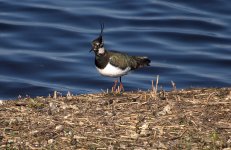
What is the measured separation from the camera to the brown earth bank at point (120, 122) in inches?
385

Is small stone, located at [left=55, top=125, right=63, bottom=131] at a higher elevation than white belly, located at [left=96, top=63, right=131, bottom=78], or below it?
below

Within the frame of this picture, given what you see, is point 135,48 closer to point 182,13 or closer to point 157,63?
point 157,63

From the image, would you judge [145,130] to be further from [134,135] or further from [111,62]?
[111,62]

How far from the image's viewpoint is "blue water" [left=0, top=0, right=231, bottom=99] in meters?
23.2

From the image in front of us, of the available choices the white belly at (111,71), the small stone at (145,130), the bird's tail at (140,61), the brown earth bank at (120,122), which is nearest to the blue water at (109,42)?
the bird's tail at (140,61)

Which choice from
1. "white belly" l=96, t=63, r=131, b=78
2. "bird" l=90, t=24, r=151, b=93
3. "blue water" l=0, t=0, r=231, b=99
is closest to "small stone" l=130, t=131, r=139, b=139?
"bird" l=90, t=24, r=151, b=93

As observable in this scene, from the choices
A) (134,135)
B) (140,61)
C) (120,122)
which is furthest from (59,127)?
(140,61)

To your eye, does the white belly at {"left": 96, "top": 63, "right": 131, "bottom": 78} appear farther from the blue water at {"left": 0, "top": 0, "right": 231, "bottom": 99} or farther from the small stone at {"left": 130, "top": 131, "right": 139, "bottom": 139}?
the blue water at {"left": 0, "top": 0, "right": 231, "bottom": 99}

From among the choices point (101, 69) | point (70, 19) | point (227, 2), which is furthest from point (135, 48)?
point (101, 69)

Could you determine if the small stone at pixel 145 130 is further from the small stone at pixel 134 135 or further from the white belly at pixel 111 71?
the white belly at pixel 111 71

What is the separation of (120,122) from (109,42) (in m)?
15.3

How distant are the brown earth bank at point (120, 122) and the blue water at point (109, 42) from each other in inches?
398

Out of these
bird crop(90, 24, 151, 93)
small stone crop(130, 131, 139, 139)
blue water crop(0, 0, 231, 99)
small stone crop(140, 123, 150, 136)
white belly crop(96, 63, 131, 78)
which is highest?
blue water crop(0, 0, 231, 99)

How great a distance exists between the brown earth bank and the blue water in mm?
10106
